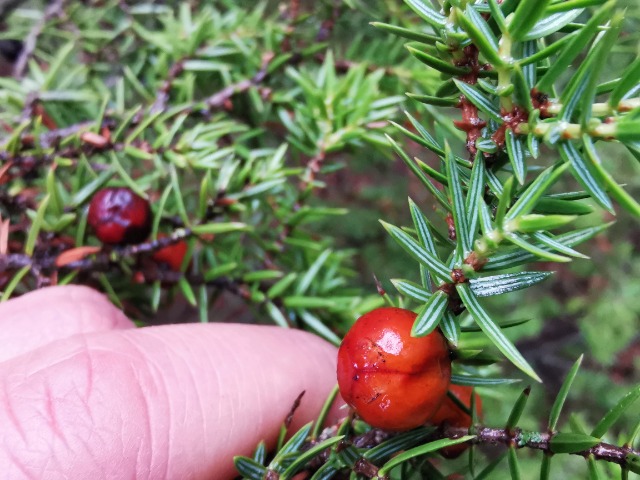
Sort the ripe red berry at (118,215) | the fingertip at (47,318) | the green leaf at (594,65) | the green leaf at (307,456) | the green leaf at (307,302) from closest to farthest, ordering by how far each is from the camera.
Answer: the green leaf at (594,65) → the green leaf at (307,456) → the fingertip at (47,318) → the ripe red berry at (118,215) → the green leaf at (307,302)

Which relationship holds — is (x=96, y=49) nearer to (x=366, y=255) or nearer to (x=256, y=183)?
(x=256, y=183)

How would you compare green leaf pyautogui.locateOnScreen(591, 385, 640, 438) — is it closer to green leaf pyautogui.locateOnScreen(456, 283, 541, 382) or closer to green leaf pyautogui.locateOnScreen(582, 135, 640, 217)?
green leaf pyautogui.locateOnScreen(456, 283, 541, 382)

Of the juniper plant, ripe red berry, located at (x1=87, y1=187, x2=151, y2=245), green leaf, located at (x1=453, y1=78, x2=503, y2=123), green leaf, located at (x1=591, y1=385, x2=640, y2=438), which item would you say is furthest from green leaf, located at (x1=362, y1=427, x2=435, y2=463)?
ripe red berry, located at (x1=87, y1=187, x2=151, y2=245)

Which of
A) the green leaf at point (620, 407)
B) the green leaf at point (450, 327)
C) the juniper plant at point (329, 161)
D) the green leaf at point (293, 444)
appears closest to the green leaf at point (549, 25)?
the juniper plant at point (329, 161)

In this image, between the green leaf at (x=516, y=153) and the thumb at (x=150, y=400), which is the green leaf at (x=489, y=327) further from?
the thumb at (x=150, y=400)

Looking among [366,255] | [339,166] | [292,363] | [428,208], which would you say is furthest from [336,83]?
[428,208]

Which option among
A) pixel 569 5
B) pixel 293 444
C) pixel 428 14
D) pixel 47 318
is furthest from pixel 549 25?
pixel 47 318
